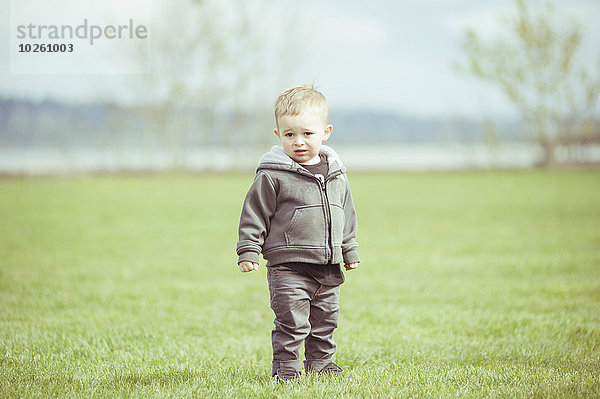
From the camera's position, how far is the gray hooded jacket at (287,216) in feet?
12.0

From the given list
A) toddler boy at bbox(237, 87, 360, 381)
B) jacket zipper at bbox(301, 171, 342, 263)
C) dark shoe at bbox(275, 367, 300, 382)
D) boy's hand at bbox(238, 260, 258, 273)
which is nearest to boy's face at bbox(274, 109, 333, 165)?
toddler boy at bbox(237, 87, 360, 381)

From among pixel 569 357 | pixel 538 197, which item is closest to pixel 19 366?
pixel 569 357

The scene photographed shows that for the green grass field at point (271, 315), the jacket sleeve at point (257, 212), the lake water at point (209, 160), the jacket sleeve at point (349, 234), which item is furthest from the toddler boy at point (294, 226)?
the lake water at point (209, 160)

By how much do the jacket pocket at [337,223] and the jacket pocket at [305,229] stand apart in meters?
0.09

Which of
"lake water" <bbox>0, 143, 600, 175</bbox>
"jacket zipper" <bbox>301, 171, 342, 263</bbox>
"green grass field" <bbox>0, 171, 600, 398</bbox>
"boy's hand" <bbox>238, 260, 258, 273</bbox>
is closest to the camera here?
"boy's hand" <bbox>238, 260, 258, 273</bbox>

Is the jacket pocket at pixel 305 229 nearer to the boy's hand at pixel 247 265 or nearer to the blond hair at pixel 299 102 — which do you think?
the boy's hand at pixel 247 265

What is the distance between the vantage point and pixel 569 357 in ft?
14.6

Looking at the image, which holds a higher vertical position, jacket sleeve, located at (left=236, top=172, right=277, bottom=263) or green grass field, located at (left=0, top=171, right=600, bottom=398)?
jacket sleeve, located at (left=236, top=172, right=277, bottom=263)

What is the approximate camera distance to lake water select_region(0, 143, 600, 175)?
2920cm

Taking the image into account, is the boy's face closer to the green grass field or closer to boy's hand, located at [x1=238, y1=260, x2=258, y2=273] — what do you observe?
boy's hand, located at [x1=238, y1=260, x2=258, y2=273]

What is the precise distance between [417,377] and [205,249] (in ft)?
23.2

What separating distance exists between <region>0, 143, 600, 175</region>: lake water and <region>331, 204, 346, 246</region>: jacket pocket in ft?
86.2

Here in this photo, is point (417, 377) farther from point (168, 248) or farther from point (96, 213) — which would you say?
point (96, 213)

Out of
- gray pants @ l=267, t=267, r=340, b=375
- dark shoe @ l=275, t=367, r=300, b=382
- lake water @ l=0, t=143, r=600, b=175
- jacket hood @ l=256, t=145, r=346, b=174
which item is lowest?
dark shoe @ l=275, t=367, r=300, b=382
